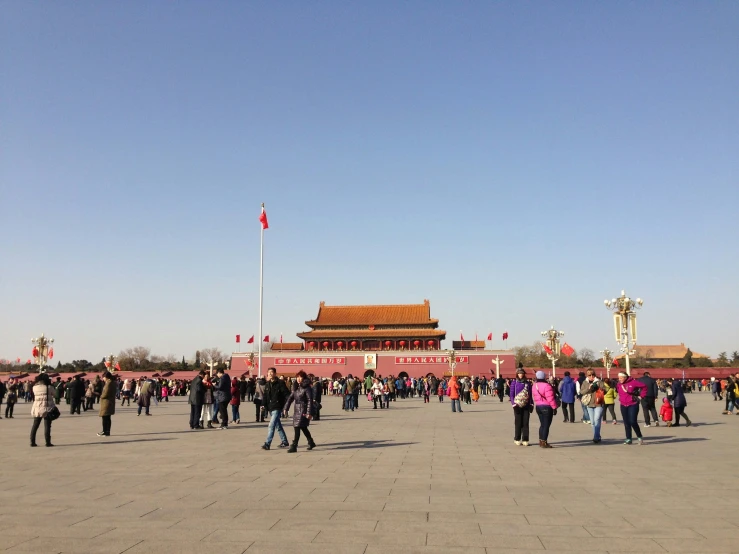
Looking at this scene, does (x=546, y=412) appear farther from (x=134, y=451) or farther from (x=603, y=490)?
(x=134, y=451)

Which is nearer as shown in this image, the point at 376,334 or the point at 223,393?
the point at 223,393

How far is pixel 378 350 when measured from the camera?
2281 inches

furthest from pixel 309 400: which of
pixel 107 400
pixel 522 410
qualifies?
pixel 107 400

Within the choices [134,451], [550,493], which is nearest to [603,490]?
[550,493]

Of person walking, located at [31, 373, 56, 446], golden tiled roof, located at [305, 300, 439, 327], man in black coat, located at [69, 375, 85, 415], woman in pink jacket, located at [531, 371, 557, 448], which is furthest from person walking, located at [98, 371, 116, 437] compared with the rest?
golden tiled roof, located at [305, 300, 439, 327]

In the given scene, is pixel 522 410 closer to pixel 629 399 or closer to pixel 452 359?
pixel 629 399

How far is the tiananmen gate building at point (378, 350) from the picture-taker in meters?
56.2

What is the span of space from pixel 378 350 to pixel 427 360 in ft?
15.3

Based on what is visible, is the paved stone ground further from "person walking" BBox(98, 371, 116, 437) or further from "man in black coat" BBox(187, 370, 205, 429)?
"man in black coat" BBox(187, 370, 205, 429)

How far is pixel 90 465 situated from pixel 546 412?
7.08 metres

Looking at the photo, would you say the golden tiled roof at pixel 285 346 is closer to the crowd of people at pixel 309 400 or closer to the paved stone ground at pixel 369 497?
the crowd of people at pixel 309 400

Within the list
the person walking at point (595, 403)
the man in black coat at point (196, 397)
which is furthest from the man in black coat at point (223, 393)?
the person walking at point (595, 403)

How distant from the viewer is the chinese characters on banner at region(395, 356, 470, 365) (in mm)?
56031

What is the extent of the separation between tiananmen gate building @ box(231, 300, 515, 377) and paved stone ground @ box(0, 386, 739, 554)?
145 ft
